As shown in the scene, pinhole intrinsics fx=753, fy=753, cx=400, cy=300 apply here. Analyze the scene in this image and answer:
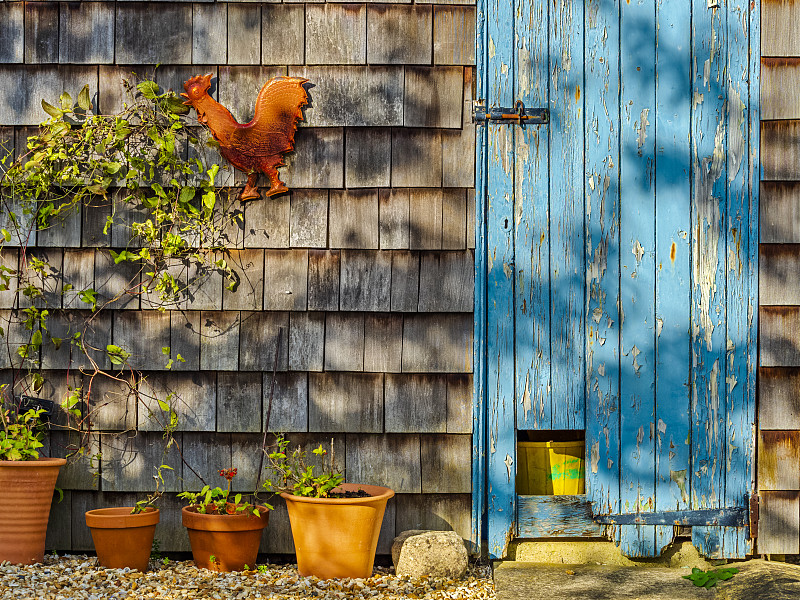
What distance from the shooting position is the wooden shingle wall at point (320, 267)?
10.5 feet

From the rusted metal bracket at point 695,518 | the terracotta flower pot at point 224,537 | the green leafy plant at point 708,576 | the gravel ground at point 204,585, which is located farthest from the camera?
the rusted metal bracket at point 695,518

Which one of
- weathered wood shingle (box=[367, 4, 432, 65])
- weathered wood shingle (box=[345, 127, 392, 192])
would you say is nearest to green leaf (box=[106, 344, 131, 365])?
weathered wood shingle (box=[345, 127, 392, 192])

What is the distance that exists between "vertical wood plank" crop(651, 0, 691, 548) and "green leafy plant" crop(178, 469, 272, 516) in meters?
1.68

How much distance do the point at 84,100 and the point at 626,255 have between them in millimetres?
2382

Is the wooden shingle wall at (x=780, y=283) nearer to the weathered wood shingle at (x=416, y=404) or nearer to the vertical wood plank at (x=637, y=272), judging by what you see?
the vertical wood plank at (x=637, y=272)

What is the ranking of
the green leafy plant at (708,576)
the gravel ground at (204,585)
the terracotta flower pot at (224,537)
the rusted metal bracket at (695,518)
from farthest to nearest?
the rusted metal bracket at (695,518), the terracotta flower pot at (224,537), the green leafy plant at (708,576), the gravel ground at (204,585)

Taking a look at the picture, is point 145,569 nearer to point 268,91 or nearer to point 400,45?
point 268,91

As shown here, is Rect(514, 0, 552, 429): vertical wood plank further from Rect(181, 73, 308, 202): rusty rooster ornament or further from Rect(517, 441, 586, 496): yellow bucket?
Rect(181, 73, 308, 202): rusty rooster ornament

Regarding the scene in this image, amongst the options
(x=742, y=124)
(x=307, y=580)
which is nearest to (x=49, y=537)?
(x=307, y=580)

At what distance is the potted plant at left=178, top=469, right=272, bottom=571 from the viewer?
2.97 meters

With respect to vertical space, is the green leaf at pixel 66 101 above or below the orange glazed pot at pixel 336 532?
above

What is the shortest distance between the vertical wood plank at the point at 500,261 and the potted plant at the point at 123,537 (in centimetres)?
139

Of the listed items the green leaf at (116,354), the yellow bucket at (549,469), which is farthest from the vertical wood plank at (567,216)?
the green leaf at (116,354)

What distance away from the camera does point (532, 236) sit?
3.18 meters
